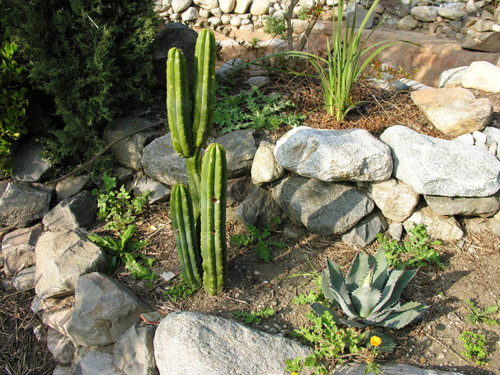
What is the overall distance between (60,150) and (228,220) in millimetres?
1618

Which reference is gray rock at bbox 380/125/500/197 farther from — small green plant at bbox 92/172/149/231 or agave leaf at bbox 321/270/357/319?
small green plant at bbox 92/172/149/231

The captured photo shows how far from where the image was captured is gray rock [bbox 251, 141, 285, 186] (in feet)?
11.1

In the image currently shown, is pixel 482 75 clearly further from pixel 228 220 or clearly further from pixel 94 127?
pixel 94 127

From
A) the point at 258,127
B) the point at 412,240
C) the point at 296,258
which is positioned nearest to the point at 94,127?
the point at 258,127

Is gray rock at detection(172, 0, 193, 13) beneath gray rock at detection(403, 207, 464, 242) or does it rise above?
above

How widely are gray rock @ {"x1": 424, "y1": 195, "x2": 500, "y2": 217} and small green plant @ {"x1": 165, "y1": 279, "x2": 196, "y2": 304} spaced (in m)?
1.99

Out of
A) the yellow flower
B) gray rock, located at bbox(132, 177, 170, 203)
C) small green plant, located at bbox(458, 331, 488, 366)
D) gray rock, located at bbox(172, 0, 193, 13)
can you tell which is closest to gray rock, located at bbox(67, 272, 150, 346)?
gray rock, located at bbox(132, 177, 170, 203)

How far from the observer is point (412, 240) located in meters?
3.23

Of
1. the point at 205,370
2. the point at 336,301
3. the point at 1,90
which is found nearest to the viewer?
the point at 205,370

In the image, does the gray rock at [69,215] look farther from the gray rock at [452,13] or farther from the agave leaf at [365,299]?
the gray rock at [452,13]

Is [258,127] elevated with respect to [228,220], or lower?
elevated

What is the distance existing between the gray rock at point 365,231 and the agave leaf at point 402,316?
0.85 metres

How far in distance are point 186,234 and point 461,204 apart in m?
2.16

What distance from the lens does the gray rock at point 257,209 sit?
3.38 m
